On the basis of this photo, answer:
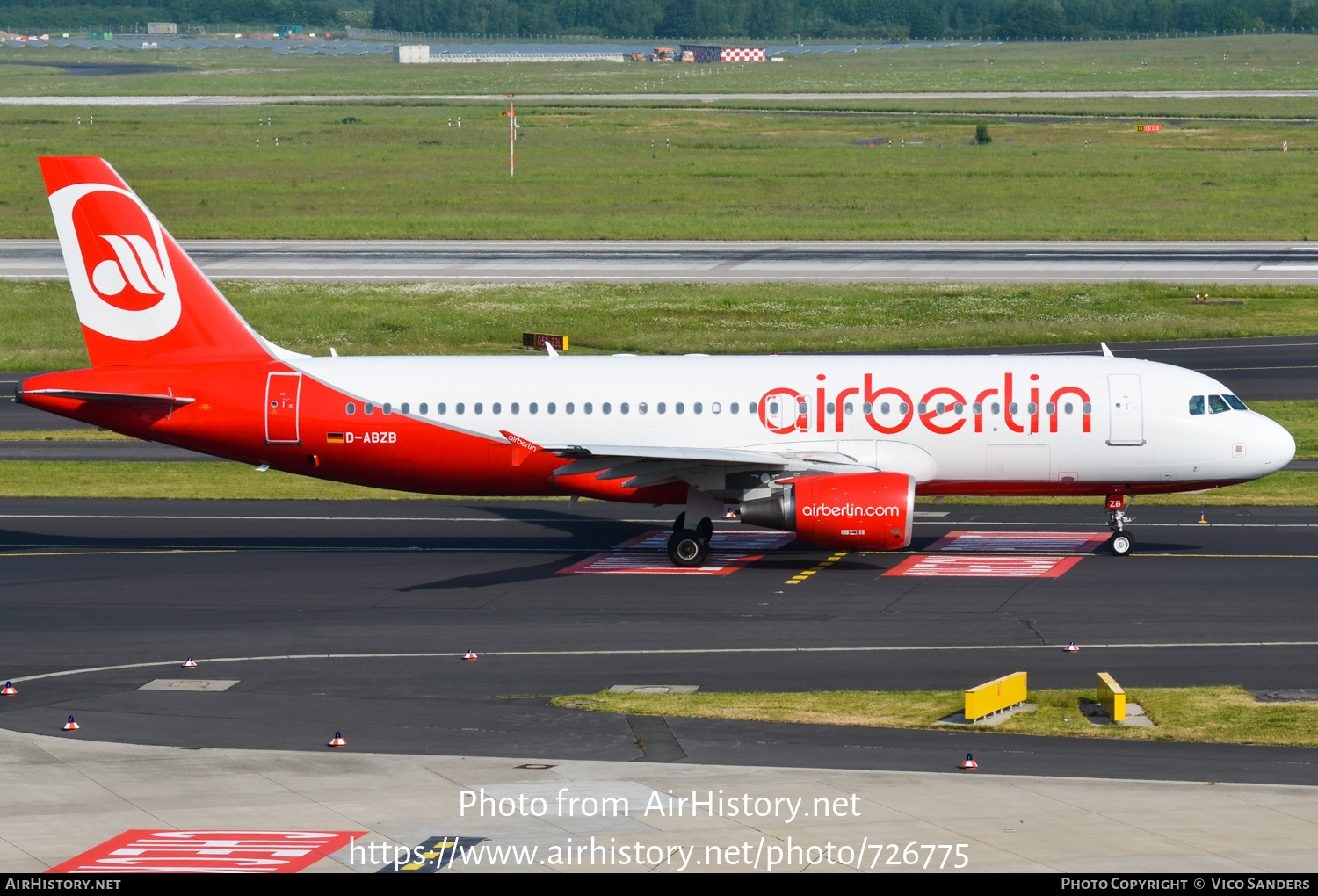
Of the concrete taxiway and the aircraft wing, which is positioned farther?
the aircraft wing

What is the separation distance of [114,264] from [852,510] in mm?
19316

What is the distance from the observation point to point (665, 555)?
4150cm

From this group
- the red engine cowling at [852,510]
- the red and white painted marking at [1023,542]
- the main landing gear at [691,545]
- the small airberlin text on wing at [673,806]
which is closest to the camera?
the small airberlin text on wing at [673,806]

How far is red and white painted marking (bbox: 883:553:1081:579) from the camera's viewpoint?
126ft

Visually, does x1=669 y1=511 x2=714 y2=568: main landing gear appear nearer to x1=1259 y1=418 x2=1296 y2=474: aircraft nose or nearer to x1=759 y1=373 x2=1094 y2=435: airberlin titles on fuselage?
x1=759 y1=373 x2=1094 y2=435: airberlin titles on fuselage

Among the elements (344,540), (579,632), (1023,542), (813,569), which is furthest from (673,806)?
(344,540)

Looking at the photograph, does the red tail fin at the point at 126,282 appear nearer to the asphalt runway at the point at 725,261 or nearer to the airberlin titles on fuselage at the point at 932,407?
the airberlin titles on fuselage at the point at 932,407

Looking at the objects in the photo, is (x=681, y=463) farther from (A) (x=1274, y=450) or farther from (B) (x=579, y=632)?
(A) (x=1274, y=450)

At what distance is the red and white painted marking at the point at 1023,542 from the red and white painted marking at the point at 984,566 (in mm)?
905

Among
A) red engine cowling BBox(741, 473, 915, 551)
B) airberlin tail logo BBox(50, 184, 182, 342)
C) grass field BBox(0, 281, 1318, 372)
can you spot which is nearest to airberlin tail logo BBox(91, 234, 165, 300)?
airberlin tail logo BBox(50, 184, 182, 342)

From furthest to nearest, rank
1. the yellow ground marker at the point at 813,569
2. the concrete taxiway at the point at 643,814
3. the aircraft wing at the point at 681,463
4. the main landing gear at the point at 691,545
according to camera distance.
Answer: the main landing gear at the point at 691,545
the yellow ground marker at the point at 813,569
the aircraft wing at the point at 681,463
the concrete taxiway at the point at 643,814

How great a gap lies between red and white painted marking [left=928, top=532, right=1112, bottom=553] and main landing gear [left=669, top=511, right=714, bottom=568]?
20.3 feet

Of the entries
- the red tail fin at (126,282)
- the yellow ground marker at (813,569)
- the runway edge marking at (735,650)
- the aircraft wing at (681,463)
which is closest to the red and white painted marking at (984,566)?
the yellow ground marker at (813,569)

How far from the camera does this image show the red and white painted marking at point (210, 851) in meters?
19.7
